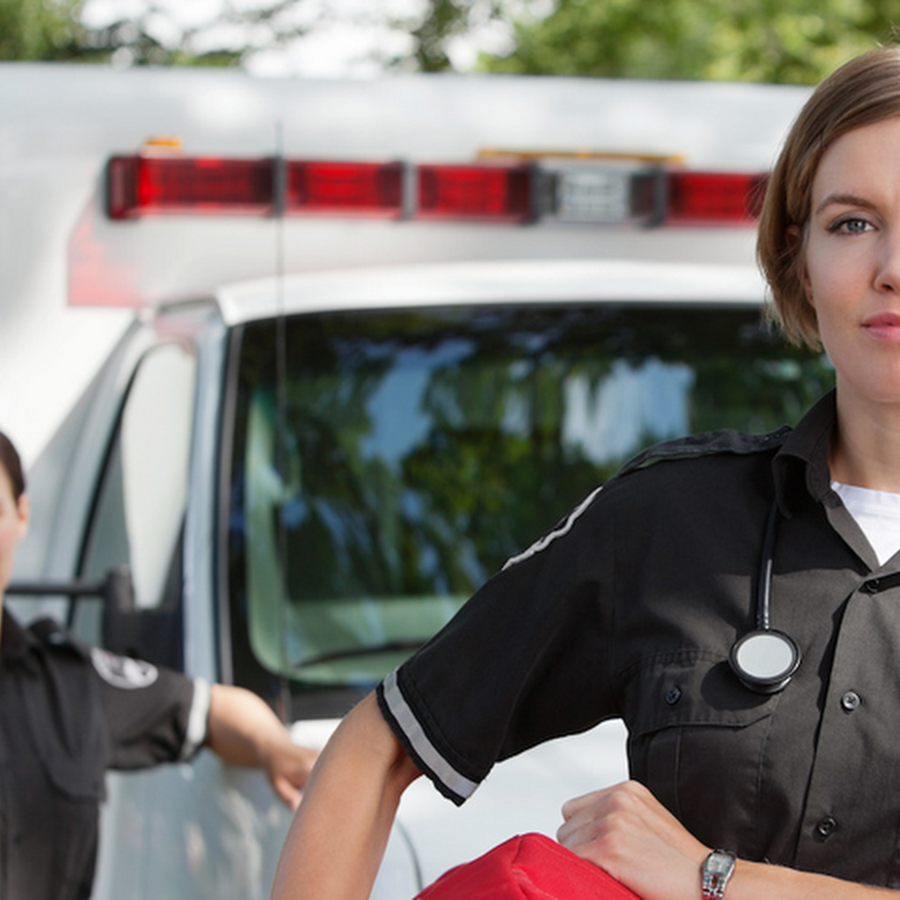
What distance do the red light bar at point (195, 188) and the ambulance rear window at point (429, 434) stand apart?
1.19 feet

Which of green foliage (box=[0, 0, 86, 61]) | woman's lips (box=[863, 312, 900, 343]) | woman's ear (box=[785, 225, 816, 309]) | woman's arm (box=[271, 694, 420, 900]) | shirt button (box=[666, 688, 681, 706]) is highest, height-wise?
green foliage (box=[0, 0, 86, 61])

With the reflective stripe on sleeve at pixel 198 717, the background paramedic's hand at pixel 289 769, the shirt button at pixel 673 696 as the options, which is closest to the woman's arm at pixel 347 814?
the shirt button at pixel 673 696

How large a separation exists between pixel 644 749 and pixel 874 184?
1.97ft

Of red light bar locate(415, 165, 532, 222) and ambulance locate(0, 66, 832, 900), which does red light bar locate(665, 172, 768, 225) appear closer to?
ambulance locate(0, 66, 832, 900)

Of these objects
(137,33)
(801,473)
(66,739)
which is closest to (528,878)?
(801,473)

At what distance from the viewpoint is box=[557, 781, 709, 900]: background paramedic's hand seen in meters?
1.47

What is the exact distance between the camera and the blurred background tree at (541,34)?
10914mm

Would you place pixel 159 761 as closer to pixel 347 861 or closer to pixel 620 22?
pixel 347 861

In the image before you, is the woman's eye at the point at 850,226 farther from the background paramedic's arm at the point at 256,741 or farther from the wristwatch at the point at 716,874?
the background paramedic's arm at the point at 256,741

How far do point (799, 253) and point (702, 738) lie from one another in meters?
0.55

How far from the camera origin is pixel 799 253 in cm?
172

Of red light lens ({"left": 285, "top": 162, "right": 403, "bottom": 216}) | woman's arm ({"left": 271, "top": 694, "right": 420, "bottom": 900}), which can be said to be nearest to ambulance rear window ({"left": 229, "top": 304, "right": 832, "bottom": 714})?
red light lens ({"left": 285, "top": 162, "right": 403, "bottom": 216})

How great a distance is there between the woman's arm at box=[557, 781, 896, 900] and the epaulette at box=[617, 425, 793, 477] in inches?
13.4

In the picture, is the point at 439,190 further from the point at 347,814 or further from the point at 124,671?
the point at 347,814
